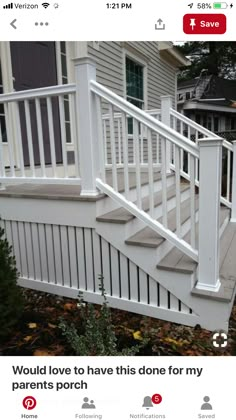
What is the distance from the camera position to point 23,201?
2.75 meters

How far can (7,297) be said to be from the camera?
2.05m

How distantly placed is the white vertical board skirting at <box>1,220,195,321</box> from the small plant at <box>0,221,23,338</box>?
1.95 feet

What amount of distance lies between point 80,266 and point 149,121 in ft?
4.40

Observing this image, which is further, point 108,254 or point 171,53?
point 171,53

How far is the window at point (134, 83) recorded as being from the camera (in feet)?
21.0

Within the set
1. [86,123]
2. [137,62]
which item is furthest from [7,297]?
[137,62]

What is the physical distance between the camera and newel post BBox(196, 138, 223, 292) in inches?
77.0

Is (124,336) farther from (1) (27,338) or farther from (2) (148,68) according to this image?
(2) (148,68)

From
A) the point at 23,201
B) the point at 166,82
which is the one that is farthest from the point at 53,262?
the point at 166,82

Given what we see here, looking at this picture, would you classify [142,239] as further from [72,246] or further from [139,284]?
[72,246]
